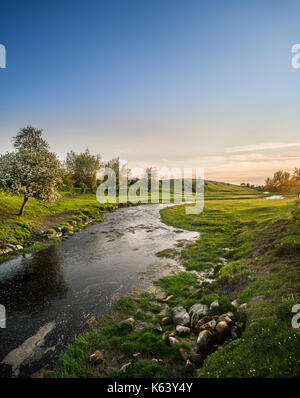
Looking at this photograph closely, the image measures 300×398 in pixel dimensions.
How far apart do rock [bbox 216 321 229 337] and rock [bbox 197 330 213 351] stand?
41 cm

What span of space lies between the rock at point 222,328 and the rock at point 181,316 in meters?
1.92

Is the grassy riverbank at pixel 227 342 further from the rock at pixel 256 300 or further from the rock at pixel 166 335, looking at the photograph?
the rock at pixel 166 335

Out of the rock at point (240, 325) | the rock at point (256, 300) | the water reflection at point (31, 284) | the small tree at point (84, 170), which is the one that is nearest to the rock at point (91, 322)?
the water reflection at point (31, 284)

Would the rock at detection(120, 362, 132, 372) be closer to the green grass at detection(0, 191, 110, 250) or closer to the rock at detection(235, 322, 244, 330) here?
the rock at detection(235, 322, 244, 330)

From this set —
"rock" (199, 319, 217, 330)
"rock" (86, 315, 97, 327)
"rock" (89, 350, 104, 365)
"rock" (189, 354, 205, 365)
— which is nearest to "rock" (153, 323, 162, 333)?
"rock" (199, 319, 217, 330)

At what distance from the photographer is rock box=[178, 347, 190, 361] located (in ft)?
23.6

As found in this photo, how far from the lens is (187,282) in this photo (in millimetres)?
14273

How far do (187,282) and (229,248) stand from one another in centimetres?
917

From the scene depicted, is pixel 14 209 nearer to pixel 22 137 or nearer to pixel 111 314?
pixel 111 314

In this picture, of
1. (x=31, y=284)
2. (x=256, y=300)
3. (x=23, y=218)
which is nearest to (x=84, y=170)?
(x=23, y=218)

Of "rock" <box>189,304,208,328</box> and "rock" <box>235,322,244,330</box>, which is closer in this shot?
"rock" <box>235,322,244,330</box>

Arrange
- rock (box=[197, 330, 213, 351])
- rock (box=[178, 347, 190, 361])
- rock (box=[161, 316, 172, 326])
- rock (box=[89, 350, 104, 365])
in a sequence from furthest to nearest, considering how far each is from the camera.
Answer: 1. rock (box=[161, 316, 172, 326])
2. rock (box=[89, 350, 104, 365])
3. rock (box=[197, 330, 213, 351])
4. rock (box=[178, 347, 190, 361])

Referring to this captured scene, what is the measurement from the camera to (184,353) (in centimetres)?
732

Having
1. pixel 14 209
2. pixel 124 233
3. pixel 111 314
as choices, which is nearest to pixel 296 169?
pixel 124 233
